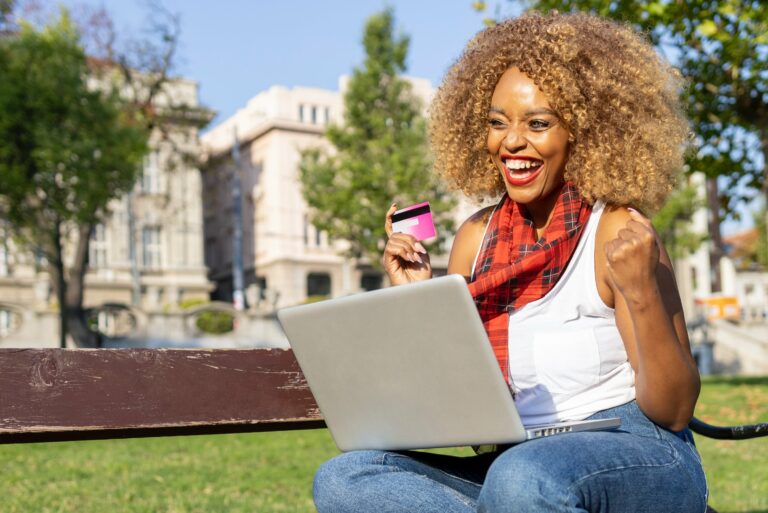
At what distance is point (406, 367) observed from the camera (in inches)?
75.1

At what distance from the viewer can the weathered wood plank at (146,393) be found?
84.8 inches

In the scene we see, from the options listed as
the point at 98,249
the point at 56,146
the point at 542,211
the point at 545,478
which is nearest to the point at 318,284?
the point at 98,249

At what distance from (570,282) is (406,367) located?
0.48 m

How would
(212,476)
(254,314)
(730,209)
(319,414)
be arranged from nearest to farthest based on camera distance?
(319,414)
(212,476)
(730,209)
(254,314)

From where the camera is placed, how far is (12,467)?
6957 mm

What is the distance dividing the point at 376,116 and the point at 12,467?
22994 mm

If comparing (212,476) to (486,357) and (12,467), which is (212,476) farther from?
(486,357)

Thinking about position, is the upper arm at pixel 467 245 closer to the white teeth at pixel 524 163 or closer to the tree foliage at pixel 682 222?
the white teeth at pixel 524 163

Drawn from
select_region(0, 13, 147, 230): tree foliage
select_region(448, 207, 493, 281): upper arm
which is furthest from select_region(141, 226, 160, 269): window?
select_region(448, 207, 493, 281): upper arm

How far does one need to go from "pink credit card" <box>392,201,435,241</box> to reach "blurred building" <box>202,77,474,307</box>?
3870cm

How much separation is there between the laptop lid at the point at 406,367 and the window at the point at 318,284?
4173cm

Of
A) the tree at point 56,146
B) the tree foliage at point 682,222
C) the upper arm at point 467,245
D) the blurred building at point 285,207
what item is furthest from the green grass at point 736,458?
the blurred building at point 285,207

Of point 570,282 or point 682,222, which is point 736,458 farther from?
point 682,222

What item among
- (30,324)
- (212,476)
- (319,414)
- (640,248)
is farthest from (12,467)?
(30,324)
